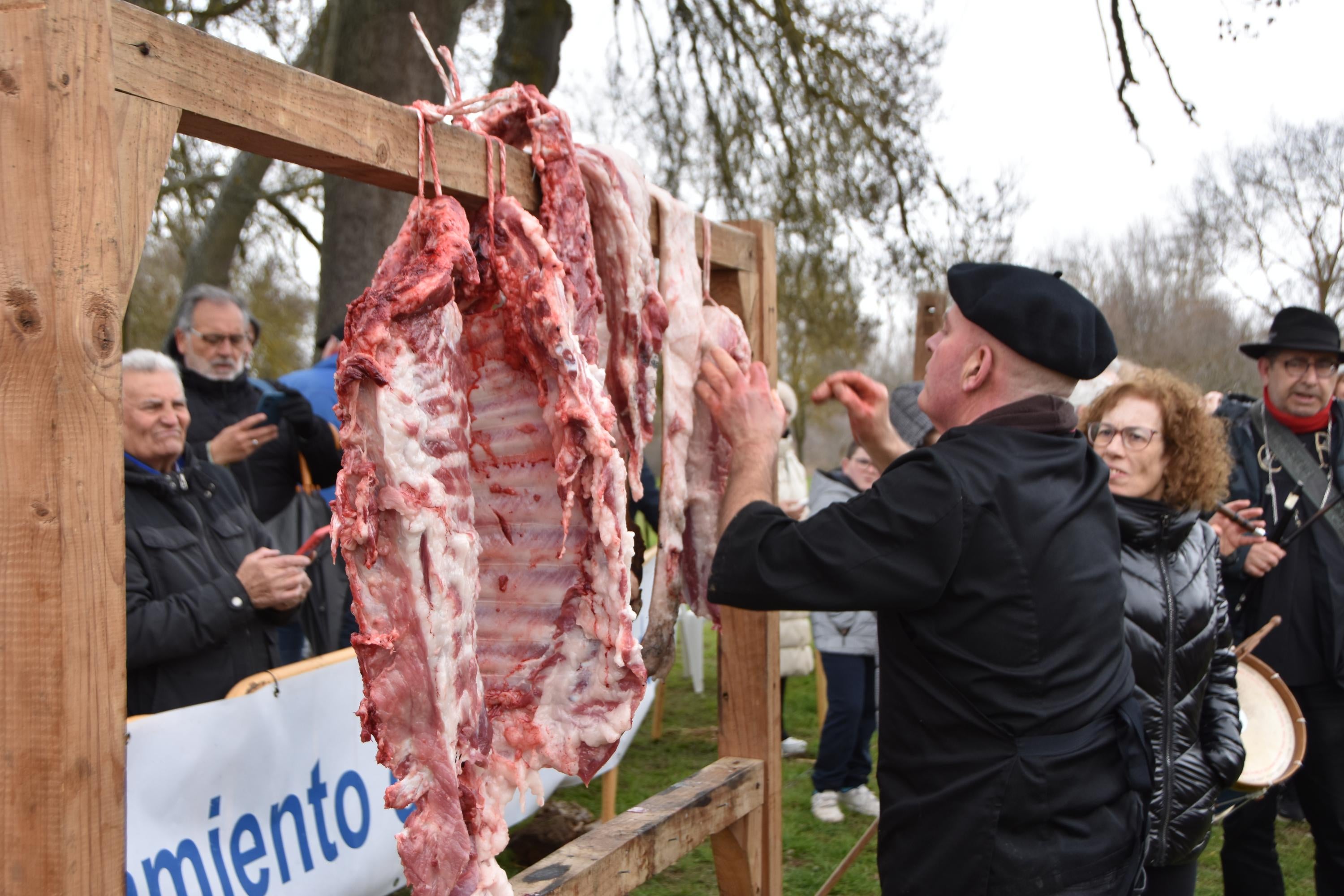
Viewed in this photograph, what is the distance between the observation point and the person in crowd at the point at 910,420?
4.23 m

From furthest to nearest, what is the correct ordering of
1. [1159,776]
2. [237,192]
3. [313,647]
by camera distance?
[237,192]
[313,647]
[1159,776]

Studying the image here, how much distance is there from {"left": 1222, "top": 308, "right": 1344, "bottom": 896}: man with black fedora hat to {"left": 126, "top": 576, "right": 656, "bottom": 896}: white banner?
8.85 ft

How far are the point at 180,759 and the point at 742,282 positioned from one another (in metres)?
1.99

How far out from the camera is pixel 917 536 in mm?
1967

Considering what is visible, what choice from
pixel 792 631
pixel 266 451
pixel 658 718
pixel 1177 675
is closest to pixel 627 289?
pixel 1177 675

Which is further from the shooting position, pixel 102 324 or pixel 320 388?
pixel 320 388

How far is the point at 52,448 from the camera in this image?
124cm

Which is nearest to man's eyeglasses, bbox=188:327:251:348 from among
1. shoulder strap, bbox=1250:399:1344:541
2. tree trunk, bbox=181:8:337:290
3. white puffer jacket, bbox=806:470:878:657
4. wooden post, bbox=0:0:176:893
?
white puffer jacket, bbox=806:470:878:657

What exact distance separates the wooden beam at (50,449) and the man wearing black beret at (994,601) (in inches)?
46.2

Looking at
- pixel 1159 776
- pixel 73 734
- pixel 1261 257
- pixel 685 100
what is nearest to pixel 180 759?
pixel 73 734

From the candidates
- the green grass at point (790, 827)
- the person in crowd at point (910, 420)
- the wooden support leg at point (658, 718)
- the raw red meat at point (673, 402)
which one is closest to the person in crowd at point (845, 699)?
the green grass at point (790, 827)

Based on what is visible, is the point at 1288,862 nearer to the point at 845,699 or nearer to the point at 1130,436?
the point at 845,699

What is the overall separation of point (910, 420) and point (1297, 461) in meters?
1.54

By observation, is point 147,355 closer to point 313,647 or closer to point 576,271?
point 313,647
